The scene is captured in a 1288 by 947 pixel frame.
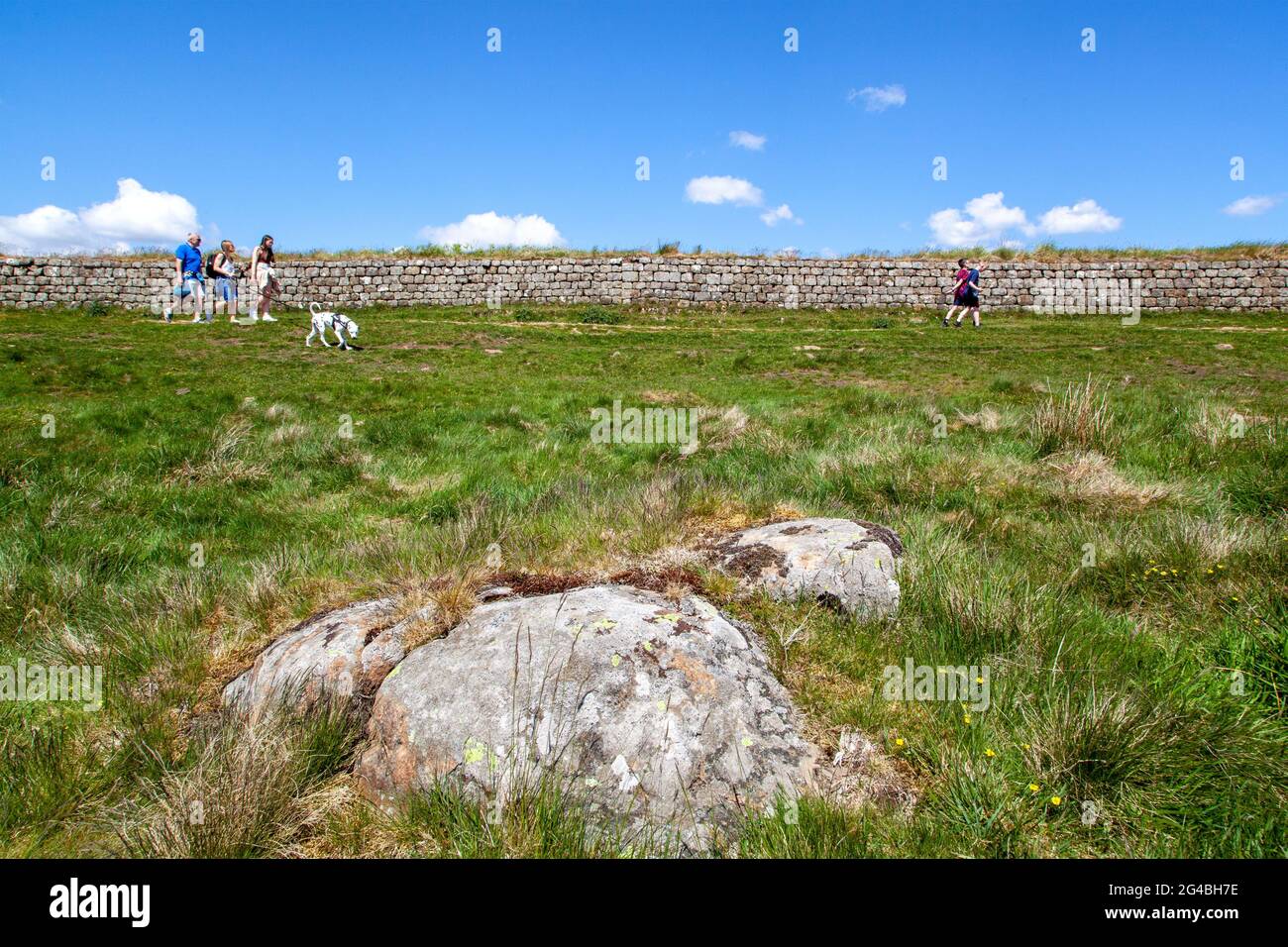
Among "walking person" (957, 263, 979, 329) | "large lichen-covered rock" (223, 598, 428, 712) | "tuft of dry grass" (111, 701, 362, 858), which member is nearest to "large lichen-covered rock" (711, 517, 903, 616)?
"large lichen-covered rock" (223, 598, 428, 712)

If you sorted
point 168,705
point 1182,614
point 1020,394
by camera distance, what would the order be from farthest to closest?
point 1020,394, point 1182,614, point 168,705

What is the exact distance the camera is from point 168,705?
3.25 m

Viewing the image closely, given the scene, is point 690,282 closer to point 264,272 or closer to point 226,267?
point 264,272

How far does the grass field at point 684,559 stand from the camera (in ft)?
8.18

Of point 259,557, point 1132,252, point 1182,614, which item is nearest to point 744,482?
point 1182,614

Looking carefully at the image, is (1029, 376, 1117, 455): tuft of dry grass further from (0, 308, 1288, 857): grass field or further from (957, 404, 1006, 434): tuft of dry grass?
(957, 404, 1006, 434): tuft of dry grass

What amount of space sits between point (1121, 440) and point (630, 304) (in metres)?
21.1

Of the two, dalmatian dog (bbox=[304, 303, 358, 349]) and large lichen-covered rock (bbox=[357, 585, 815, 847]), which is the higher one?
dalmatian dog (bbox=[304, 303, 358, 349])

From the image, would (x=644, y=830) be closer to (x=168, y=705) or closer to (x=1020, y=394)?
(x=168, y=705)

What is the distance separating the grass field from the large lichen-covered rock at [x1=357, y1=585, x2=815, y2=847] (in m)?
0.15

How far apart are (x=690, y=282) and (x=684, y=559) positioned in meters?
25.0

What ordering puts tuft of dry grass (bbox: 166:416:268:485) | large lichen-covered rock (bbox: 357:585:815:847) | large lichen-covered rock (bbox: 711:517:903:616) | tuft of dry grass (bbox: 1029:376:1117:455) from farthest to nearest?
tuft of dry grass (bbox: 1029:376:1117:455)
tuft of dry grass (bbox: 166:416:268:485)
large lichen-covered rock (bbox: 711:517:903:616)
large lichen-covered rock (bbox: 357:585:815:847)

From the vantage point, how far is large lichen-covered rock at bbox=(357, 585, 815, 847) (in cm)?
262

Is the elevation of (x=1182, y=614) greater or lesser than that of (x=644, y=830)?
greater
